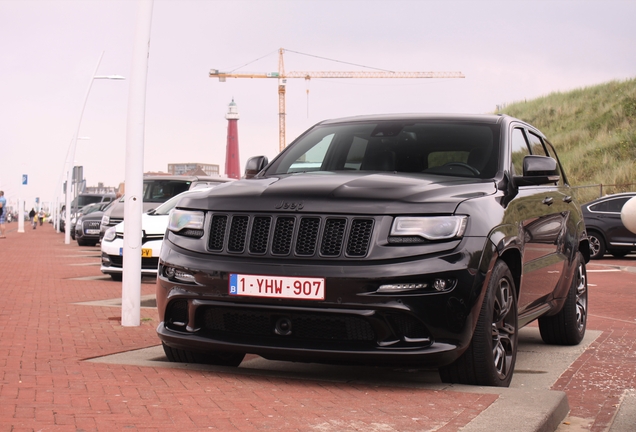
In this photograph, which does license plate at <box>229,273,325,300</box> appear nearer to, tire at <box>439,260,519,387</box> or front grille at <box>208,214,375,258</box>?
front grille at <box>208,214,375,258</box>

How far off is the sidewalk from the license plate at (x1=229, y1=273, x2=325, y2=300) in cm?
55

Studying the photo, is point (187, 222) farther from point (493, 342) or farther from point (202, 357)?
point (493, 342)

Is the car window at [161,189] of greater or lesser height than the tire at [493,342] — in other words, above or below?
above

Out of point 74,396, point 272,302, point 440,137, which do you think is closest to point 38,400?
point 74,396

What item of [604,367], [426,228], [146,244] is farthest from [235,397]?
[146,244]

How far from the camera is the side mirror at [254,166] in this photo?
694 cm

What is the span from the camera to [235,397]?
197 inches

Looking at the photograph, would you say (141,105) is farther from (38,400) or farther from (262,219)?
(38,400)

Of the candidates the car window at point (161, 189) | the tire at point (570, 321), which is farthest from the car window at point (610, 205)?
the tire at point (570, 321)

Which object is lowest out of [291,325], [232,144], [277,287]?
[291,325]

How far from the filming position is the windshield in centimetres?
632

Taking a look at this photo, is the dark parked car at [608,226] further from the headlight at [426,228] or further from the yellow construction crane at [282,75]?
the yellow construction crane at [282,75]

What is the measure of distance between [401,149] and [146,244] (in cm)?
756

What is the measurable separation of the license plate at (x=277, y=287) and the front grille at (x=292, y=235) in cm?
16
